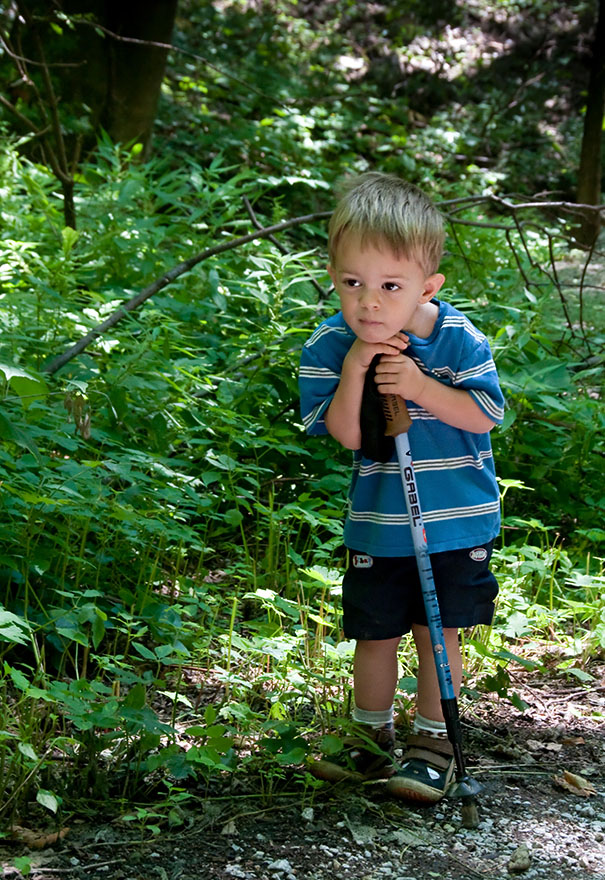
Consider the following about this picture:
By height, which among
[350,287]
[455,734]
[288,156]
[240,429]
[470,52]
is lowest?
[455,734]

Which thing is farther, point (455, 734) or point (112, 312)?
point (112, 312)

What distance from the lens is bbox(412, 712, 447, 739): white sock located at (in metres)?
2.38

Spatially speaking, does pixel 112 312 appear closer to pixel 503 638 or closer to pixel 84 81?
pixel 503 638

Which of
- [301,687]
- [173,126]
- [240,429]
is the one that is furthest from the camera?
[173,126]

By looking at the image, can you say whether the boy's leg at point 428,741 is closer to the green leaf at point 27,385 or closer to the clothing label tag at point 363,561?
the clothing label tag at point 363,561

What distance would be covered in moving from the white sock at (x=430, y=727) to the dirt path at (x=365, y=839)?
156 millimetres

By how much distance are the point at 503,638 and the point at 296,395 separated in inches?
48.4

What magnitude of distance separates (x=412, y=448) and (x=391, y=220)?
0.52m

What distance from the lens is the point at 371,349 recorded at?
216 centimetres

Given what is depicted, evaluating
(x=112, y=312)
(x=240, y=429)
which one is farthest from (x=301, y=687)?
(x=112, y=312)

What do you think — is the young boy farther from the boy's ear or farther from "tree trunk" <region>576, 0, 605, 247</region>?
"tree trunk" <region>576, 0, 605, 247</region>

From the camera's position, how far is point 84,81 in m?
8.21

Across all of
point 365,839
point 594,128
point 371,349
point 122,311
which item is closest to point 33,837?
point 365,839

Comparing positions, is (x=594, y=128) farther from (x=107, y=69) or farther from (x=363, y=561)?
(x=363, y=561)
